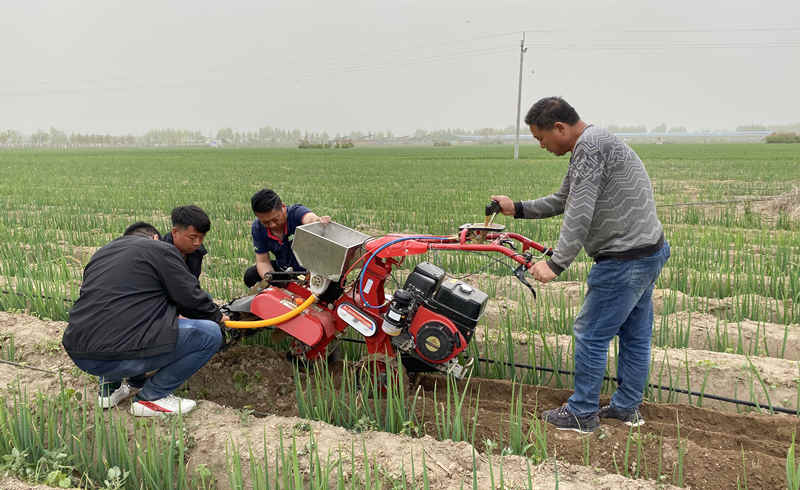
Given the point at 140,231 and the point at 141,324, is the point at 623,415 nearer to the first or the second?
the point at 141,324

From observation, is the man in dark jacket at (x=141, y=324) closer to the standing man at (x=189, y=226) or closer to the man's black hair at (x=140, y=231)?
the man's black hair at (x=140, y=231)

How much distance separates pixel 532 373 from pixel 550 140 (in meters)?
1.75

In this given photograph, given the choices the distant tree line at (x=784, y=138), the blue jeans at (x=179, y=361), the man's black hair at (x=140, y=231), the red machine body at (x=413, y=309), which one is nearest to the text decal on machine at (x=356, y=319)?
the red machine body at (x=413, y=309)

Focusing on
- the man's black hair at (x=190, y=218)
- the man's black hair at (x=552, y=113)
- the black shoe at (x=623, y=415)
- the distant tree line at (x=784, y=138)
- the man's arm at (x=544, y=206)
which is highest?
the distant tree line at (x=784, y=138)

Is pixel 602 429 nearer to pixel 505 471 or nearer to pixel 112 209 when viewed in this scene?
pixel 505 471

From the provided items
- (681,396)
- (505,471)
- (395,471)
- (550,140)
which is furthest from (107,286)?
(681,396)

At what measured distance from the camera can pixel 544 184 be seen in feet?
59.2

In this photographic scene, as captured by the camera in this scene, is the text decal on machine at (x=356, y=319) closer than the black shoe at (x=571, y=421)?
No

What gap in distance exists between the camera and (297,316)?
3545 mm

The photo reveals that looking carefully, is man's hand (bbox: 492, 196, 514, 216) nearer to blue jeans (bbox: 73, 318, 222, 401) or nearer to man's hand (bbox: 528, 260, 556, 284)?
man's hand (bbox: 528, 260, 556, 284)

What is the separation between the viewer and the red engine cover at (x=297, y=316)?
3496 millimetres

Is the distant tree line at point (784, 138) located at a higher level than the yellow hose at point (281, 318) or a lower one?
higher

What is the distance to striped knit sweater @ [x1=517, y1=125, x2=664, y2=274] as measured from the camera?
2.84 m

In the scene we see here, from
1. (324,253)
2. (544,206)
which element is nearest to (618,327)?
(544,206)
